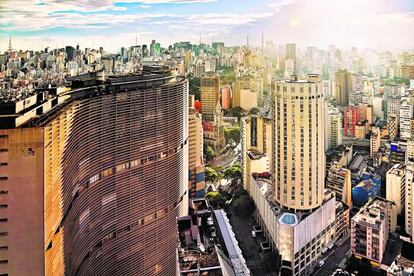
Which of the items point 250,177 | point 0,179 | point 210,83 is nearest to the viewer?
point 0,179

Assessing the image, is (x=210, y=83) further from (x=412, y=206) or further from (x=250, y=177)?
(x=412, y=206)

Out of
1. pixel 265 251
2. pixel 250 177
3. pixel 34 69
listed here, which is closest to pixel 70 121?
pixel 34 69

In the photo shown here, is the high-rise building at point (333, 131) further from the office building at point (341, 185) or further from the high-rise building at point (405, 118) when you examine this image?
the office building at point (341, 185)

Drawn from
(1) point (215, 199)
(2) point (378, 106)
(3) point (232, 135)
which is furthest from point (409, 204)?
(2) point (378, 106)

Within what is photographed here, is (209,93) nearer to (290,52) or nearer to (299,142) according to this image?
(290,52)

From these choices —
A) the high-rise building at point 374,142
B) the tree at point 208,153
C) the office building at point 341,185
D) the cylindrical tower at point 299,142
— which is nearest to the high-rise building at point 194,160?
the cylindrical tower at point 299,142
